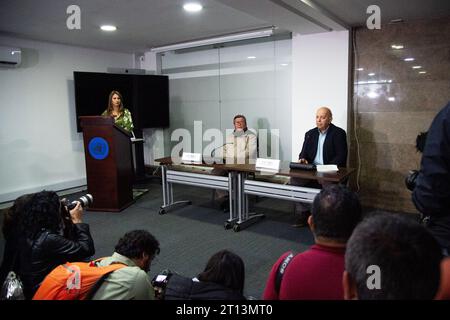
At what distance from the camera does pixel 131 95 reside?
553 cm

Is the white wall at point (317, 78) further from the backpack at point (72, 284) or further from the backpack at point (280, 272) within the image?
the backpack at point (72, 284)

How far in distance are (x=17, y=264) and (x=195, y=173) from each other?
2496 mm

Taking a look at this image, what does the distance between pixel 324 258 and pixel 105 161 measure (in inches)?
142

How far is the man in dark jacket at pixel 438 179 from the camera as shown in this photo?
1.23 m

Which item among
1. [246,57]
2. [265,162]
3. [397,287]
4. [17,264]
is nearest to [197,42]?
[246,57]

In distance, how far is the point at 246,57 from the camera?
5.02m

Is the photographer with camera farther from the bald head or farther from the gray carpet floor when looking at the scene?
the bald head

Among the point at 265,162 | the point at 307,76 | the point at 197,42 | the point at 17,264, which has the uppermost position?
the point at 197,42

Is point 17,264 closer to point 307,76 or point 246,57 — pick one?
point 307,76

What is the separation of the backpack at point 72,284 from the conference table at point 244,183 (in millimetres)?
2091

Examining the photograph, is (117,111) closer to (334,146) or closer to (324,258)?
(334,146)

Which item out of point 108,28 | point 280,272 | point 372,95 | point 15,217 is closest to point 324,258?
point 280,272
